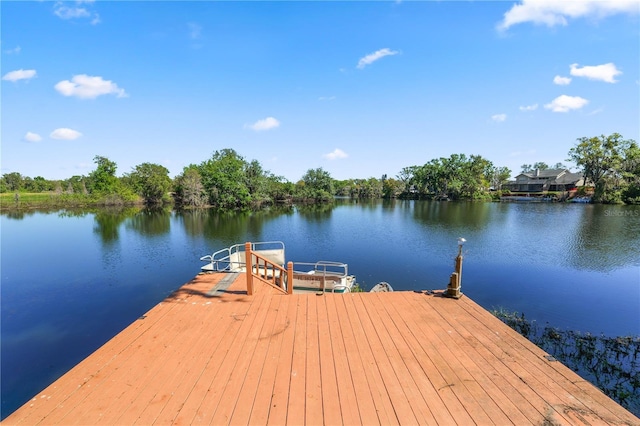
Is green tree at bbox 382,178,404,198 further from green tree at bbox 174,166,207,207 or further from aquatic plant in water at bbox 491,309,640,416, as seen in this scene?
aquatic plant in water at bbox 491,309,640,416

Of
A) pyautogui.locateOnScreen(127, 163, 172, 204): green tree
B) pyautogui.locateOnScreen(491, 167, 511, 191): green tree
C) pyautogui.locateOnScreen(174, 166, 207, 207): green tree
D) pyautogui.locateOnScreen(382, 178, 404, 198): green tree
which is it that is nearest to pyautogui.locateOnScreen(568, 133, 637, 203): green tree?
pyautogui.locateOnScreen(491, 167, 511, 191): green tree

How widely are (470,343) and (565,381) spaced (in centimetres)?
136

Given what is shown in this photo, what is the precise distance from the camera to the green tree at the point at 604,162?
53.3 m

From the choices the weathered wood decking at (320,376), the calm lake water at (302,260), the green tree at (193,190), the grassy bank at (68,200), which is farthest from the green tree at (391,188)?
the weathered wood decking at (320,376)

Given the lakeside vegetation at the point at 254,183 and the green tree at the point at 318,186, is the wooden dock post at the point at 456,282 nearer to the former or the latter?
the lakeside vegetation at the point at 254,183

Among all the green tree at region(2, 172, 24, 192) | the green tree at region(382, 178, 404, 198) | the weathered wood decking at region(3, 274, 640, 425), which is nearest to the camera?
the weathered wood decking at region(3, 274, 640, 425)

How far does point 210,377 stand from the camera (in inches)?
169

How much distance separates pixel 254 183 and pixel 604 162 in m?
69.3

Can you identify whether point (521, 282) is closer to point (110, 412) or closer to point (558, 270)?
point (558, 270)

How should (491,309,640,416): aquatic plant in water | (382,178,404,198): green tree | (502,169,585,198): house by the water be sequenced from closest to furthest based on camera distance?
(491,309,640,416): aquatic plant in water
(502,169,585,198): house by the water
(382,178,404,198): green tree

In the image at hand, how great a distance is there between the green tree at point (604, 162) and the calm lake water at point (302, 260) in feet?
105

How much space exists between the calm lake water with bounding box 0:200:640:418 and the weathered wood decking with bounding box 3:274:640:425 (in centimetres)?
513

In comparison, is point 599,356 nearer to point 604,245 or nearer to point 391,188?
point 604,245

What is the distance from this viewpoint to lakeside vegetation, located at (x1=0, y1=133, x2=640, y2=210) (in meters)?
54.5
